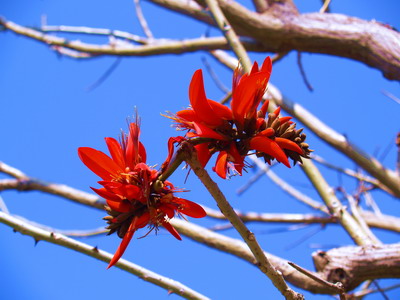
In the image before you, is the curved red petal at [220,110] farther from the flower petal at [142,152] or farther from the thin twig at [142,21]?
the thin twig at [142,21]

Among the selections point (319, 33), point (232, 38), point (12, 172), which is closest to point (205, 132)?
point (232, 38)

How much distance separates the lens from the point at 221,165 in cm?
73

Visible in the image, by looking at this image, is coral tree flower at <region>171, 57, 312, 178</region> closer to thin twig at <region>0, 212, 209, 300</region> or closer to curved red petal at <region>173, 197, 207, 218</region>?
curved red petal at <region>173, 197, 207, 218</region>

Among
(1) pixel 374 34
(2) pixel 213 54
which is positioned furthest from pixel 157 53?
(1) pixel 374 34

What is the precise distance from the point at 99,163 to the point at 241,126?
0.24 m

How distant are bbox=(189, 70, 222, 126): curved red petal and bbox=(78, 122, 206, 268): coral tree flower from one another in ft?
0.36

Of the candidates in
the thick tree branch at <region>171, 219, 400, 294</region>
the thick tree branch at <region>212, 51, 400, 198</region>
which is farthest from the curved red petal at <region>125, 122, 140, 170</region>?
the thick tree branch at <region>212, 51, 400, 198</region>

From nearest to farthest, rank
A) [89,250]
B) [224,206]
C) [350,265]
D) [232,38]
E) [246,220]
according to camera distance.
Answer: [224,206] → [89,250] → [350,265] → [232,38] → [246,220]

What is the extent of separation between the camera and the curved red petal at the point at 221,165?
722mm

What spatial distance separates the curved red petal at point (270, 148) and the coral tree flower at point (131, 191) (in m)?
0.15

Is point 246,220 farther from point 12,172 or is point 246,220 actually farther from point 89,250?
point 89,250

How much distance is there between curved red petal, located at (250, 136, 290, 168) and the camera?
71 cm

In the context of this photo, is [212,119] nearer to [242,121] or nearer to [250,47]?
[242,121]

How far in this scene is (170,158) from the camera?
716 mm
